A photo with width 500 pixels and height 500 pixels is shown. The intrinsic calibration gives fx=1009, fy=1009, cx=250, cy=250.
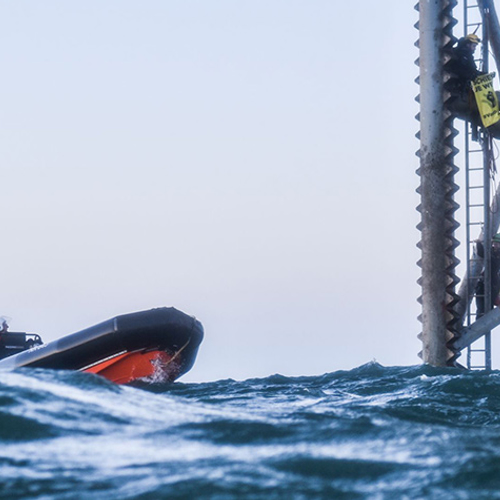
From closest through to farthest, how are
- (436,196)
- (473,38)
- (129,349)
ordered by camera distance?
(129,349) < (436,196) < (473,38)

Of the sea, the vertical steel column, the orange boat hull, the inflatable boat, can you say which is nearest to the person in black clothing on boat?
the vertical steel column

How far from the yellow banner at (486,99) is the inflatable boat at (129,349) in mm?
5523

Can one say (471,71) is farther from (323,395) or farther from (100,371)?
(100,371)

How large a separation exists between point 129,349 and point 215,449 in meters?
4.93

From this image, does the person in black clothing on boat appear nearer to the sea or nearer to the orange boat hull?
the orange boat hull

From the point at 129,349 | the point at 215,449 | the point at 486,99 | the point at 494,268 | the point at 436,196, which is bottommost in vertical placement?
the point at 215,449

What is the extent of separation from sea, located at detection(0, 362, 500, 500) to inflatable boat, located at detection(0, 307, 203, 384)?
194 centimetres

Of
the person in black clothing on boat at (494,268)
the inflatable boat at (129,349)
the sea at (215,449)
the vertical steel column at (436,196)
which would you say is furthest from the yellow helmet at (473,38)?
the sea at (215,449)

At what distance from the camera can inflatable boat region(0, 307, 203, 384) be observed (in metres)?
9.25

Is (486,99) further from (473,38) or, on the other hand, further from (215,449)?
(215,449)

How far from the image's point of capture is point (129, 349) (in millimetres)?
9617

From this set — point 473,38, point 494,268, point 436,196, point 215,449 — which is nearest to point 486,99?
point 473,38

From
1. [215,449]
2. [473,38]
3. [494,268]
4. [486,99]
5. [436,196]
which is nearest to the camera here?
[215,449]

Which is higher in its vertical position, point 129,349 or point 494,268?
point 494,268
